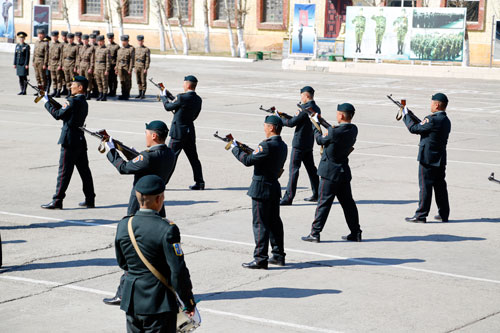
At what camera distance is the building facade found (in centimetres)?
4716

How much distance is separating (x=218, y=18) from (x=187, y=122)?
42413mm

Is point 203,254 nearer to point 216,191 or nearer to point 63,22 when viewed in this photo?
point 216,191

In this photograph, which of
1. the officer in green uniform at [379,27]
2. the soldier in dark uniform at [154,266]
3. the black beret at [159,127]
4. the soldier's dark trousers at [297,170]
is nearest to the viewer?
the soldier in dark uniform at [154,266]

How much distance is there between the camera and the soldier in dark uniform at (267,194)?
9.31m

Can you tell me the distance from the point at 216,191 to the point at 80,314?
6267 mm

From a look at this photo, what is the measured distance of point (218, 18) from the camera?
5556 cm

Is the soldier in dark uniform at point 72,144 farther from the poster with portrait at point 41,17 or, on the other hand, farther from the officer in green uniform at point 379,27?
the poster with portrait at point 41,17

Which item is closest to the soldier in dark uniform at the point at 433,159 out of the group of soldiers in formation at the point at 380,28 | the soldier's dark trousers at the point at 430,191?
the soldier's dark trousers at the point at 430,191

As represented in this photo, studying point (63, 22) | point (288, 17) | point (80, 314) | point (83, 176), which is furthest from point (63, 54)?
point (63, 22)

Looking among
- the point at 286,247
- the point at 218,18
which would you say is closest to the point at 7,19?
the point at 218,18

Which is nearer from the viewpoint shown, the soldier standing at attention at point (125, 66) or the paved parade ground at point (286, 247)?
the paved parade ground at point (286, 247)

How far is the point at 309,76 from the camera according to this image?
38469mm

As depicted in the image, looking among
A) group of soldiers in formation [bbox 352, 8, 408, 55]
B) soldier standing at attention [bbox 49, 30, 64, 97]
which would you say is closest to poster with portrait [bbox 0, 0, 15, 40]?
group of soldiers in formation [bbox 352, 8, 408, 55]

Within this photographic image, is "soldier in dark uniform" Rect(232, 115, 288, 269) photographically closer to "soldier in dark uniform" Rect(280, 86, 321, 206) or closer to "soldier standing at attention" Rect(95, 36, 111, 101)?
"soldier in dark uniform" Rect(280, 86, 321, 206)
